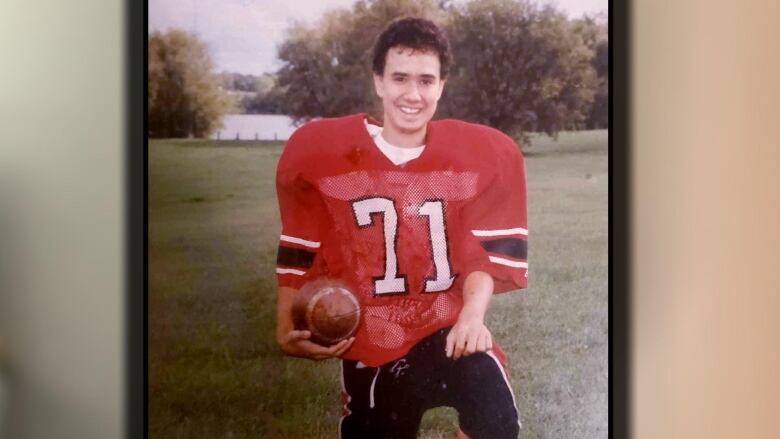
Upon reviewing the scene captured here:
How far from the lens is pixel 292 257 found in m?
1.14

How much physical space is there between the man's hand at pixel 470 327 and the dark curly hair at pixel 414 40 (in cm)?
33

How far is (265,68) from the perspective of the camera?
3.70 ft

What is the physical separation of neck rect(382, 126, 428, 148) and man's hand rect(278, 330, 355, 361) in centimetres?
32

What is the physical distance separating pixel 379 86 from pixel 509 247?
0.32 metres

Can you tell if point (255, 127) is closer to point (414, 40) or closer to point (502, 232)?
point (414, 40)

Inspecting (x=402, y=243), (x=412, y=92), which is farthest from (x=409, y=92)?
(x=402, y=243)

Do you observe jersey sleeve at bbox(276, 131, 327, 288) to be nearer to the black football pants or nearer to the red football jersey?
the red football jersey
